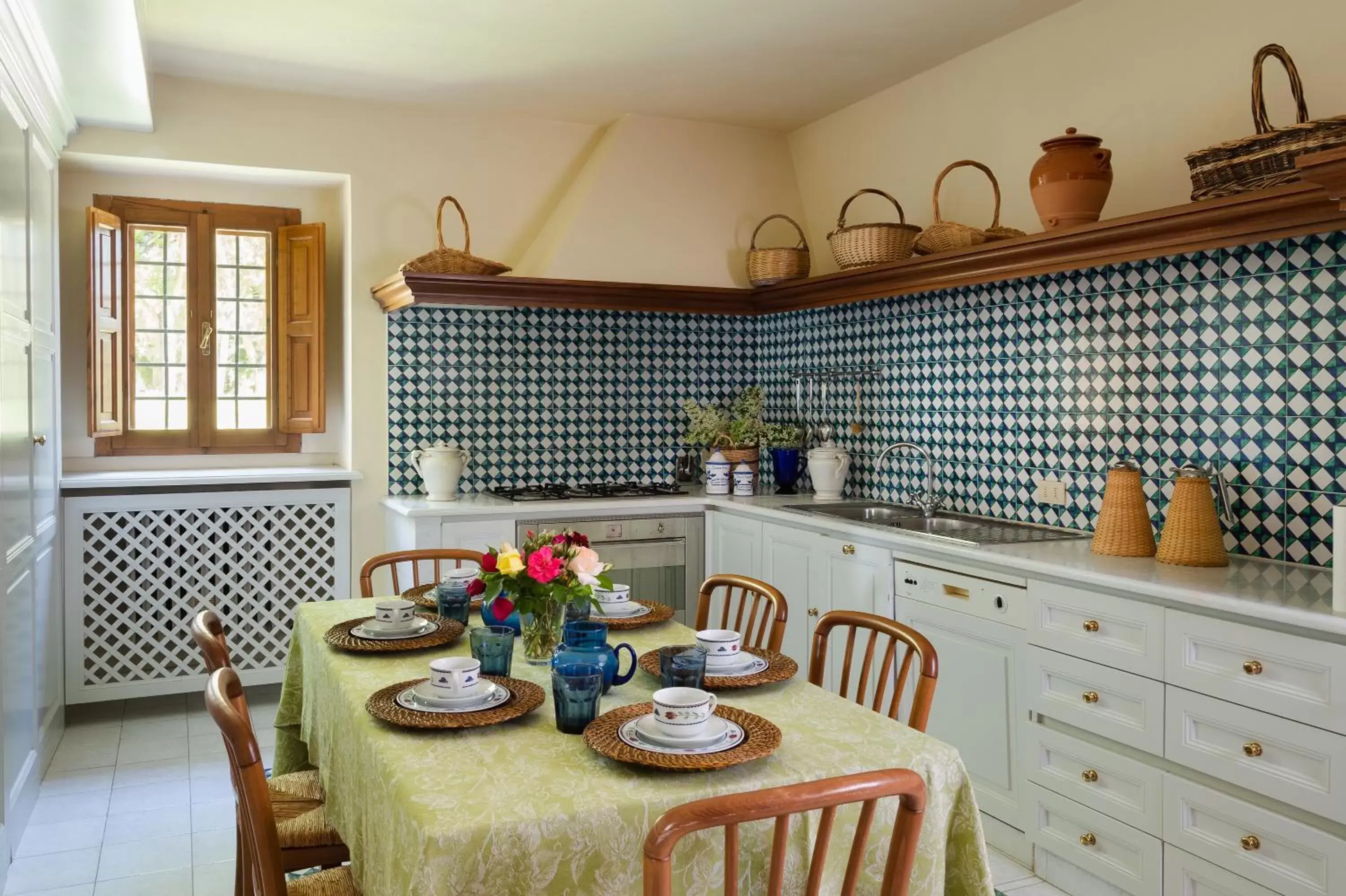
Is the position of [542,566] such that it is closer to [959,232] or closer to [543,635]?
[543,635]

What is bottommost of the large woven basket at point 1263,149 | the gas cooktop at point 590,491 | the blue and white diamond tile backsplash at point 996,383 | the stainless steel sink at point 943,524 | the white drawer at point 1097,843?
the white drawer at point 1097,843

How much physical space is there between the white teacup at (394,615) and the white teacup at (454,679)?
1.75 feet

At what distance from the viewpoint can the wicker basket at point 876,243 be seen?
13.1ft

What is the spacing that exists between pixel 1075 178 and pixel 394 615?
7.59 feet

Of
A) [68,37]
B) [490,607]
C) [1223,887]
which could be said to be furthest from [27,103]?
[1223,887]

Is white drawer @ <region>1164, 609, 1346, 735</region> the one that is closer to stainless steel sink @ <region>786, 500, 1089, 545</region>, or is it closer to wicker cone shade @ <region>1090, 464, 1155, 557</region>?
wicker cone shade @ <region>1090, 464, 1155, 557</region>

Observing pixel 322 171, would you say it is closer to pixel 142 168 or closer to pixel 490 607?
pixel 142 168

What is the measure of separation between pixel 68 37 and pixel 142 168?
4.71ft

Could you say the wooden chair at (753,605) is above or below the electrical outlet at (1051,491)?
below

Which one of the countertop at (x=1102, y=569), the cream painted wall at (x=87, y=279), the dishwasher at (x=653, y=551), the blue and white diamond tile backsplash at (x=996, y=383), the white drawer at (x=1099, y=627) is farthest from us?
the cream painted wall at (x=87, y=279)

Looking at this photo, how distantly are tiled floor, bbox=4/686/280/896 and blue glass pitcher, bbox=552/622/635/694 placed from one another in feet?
5.20

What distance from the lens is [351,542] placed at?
4754 mm

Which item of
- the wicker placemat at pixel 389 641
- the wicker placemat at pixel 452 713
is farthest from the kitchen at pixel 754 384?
the wicker placemat at pixel 389 641

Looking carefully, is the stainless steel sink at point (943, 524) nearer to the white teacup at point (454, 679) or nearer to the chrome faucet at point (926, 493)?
the chrome faucet at point (926, 493)
